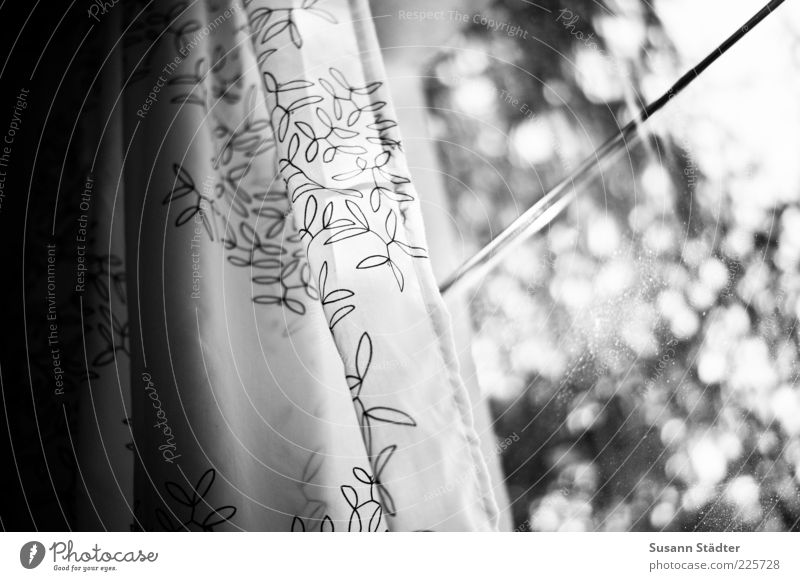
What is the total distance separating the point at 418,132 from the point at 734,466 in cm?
33

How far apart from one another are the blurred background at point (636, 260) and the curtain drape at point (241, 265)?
0.19 ft

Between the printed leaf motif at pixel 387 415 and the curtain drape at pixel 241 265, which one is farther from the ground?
the curtain drape at pixel 241 265

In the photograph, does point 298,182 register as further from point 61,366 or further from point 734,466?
point 734,466

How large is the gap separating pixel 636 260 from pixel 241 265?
0.90 feet

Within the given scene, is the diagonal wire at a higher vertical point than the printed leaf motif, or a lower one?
higher

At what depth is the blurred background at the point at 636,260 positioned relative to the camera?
15.1 inches

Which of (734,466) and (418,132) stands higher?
(418,132)

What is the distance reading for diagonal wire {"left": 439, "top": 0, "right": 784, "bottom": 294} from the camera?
0.39m

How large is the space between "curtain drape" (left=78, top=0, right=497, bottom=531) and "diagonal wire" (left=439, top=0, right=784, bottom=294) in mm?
47

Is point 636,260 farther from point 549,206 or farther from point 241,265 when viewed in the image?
point 241,265

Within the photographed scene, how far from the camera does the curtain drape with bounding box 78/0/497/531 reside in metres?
0.36

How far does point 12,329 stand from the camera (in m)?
0.37

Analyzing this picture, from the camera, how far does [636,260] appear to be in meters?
0.39
